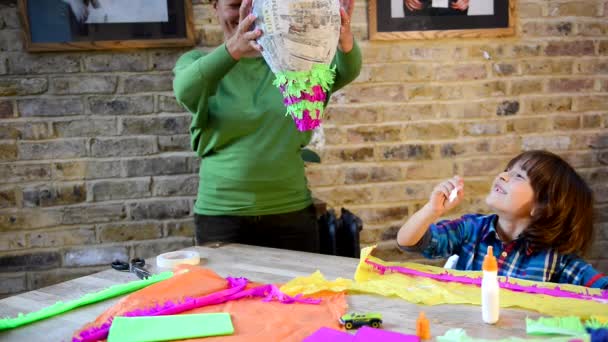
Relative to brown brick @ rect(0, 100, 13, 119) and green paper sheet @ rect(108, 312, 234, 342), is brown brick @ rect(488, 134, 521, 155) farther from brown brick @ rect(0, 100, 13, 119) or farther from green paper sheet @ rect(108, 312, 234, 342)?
brown brick @ rect(0, 100, 13, 119)

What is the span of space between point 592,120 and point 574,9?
51cm

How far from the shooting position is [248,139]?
1.76m

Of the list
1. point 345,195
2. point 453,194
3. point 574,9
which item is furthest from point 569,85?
point 453,194

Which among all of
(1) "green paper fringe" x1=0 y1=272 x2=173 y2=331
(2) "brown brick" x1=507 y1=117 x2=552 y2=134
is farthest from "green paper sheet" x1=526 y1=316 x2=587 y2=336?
(2) "brown brick" x1=507 y1=117 x2=552 y2=134

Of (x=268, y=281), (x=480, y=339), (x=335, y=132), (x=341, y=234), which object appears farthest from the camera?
(x=335, y=132)

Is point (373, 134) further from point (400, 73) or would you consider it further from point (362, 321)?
point (362, 321)

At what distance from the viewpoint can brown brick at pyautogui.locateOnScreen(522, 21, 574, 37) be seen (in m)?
2.65

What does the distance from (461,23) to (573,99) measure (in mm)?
645

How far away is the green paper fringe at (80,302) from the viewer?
1182mm

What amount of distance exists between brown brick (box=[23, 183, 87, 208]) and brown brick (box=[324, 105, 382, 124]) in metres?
1.06

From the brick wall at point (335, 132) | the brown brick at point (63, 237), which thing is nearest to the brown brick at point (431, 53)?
the brick wall at point (335, 132)

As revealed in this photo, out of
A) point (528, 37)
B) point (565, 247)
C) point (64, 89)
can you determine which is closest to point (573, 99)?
point (528, 37)

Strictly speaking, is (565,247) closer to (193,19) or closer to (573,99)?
(573,99)

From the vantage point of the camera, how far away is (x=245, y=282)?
136 centimetres
